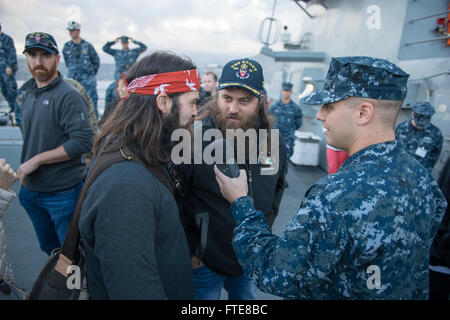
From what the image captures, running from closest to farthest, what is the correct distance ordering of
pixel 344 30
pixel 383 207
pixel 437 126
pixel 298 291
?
pixel 383 207 < pixel 298 291 < pixel 437 126 < pixel 344 30

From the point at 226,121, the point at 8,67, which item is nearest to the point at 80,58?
the point at 8,67

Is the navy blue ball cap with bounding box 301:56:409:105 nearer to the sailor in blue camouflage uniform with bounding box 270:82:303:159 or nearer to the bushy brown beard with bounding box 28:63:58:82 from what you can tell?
the bushy brown beard with bounding box 28:63:58:82

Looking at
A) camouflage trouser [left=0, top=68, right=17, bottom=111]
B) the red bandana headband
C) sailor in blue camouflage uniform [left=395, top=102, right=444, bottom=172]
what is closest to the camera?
the red bandana headband

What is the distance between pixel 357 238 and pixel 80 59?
6.68 meters

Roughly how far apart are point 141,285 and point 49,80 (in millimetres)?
2101

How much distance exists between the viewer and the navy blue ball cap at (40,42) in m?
2.16

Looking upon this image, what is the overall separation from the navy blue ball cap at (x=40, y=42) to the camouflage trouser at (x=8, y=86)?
5.51 metres

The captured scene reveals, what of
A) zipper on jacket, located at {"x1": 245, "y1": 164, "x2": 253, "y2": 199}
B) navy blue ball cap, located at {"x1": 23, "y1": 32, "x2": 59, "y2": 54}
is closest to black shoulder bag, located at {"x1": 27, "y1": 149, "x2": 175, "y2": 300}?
zipper on jacket, located at {"x1": 245, "y1": 164, "x2": 253, "y2": 199}

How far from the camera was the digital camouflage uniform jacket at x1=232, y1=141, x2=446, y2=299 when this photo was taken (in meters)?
0.93

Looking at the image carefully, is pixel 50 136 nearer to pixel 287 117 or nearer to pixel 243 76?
pixel 243 76

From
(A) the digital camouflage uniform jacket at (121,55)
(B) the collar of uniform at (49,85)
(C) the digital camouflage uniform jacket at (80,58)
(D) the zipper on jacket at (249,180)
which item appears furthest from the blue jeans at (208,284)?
(A) the digital camouflage uniform jacket at (121,55)

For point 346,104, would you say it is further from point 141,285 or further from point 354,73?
point 141,285
